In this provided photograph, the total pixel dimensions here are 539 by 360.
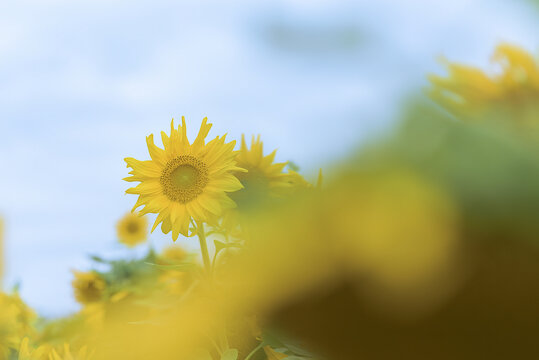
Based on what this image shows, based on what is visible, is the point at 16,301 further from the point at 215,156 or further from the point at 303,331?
the point at 303,331

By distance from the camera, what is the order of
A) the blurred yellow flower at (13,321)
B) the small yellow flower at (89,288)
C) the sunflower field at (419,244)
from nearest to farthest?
the sunflower field at (419,244) < the blurred yellow flower at (13,321) < the small yellow flower at (89,288)

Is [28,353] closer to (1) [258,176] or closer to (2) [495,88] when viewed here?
(1) [258,176]

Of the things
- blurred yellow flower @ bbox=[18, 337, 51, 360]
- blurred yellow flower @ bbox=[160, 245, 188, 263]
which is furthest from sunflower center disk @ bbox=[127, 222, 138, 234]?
blurred yellow flower @ bbox=[18, 337, 51, 360]

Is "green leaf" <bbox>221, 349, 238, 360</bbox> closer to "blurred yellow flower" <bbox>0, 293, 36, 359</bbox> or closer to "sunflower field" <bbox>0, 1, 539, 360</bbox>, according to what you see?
"sunflower field" <bbox>0, 1, 539, 360</bbox>

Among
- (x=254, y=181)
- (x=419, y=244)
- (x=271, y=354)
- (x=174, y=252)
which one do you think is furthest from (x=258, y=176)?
(x=174, y=252)

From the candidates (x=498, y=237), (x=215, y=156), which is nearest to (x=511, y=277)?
(x=498, y=237)

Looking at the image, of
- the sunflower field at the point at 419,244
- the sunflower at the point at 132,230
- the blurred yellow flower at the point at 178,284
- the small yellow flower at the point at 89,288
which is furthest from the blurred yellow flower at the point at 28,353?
the sunflower at the point at 132,230

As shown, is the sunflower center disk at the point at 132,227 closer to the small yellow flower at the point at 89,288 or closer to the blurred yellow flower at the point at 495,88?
the small yellow flower at the point at 89,288
